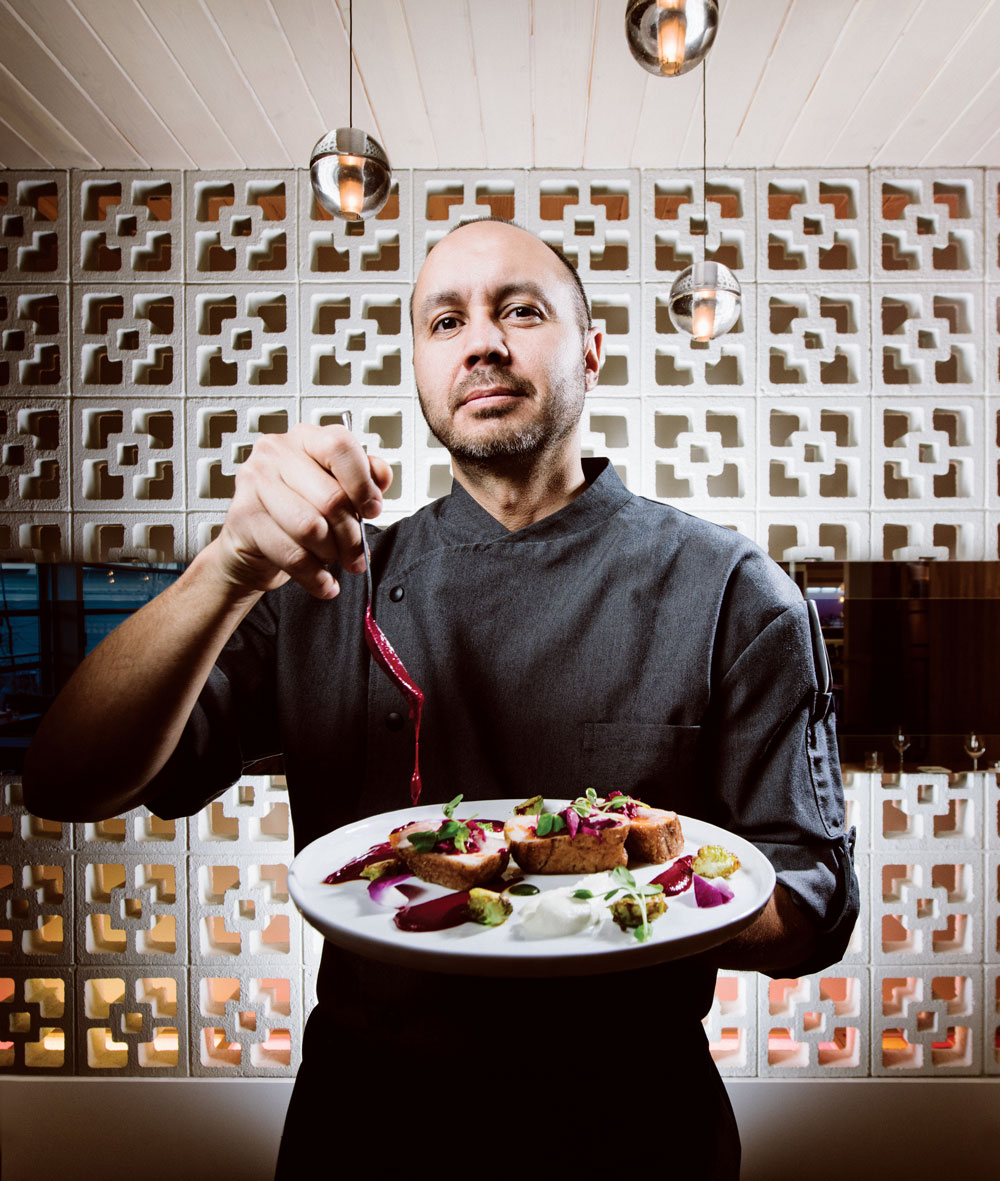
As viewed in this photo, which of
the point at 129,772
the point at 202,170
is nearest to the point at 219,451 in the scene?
the point at 202,170

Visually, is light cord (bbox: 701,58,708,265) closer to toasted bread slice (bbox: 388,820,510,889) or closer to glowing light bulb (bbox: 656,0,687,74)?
glowing light bulb (bbox: 656,0,687,74)

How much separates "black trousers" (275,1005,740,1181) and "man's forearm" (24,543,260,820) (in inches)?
23.8

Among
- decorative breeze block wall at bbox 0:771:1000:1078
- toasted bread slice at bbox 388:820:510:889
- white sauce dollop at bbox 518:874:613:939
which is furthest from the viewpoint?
decorative breeze block wall at bbox 0:771:1000:1078

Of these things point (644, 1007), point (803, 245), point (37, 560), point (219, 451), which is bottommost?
point (644, 1007)

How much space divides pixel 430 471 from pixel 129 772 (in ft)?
7.51

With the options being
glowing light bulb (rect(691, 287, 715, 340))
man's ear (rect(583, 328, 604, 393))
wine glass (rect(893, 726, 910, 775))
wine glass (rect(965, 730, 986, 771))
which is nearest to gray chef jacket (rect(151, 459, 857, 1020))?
man's ear (rect(583, 328, 604, 393))

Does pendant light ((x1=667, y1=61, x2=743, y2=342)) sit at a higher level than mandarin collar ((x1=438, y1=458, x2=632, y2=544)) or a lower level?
higher

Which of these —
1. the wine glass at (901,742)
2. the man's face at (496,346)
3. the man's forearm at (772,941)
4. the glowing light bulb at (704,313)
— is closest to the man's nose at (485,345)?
the man's face at (496,346)

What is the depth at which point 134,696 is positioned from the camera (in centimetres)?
105

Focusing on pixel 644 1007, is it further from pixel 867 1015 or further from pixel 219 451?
pixel 219 451

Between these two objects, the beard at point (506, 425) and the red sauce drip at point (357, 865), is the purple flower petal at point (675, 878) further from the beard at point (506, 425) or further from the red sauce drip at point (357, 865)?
the beard at point (506, 425)

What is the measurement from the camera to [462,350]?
4.51 feet

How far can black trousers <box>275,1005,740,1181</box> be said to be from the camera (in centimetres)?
116

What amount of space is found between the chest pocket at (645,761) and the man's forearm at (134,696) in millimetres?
661
